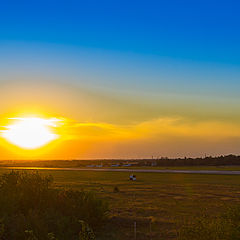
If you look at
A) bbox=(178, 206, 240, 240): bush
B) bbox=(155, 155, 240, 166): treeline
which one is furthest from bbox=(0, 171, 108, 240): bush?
bbox=(155, 155, 240, 166): treeline

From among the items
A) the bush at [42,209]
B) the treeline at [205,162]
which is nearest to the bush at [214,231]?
the bush at [42,209]

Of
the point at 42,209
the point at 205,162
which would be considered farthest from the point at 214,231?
the point at 205,162

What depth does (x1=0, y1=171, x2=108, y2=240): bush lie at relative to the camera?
1537 cm

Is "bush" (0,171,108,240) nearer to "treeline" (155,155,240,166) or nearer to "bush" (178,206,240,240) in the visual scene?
"bush" (178,206,240,240)

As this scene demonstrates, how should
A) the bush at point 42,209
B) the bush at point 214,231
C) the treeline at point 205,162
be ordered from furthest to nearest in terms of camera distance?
the treeline at point 205,162 < the bush at point 42,209 < the bush at point 214,231

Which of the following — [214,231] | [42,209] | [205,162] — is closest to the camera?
[214,231]

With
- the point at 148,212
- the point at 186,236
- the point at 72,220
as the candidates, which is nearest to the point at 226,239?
the point at 186,236

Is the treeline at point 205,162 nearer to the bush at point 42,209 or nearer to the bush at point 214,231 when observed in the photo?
the bush at point 42,209

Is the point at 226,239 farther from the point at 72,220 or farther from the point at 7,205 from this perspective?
the point at 7,205

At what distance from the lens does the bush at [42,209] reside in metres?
15.4

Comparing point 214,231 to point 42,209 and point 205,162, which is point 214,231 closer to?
point 42,209

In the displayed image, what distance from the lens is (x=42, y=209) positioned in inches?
717

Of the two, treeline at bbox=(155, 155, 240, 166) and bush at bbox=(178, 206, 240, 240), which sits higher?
treeline at bbox=(155, 155, 240, 166)

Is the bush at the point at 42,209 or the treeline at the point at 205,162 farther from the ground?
the treeline at the point at 205,162
